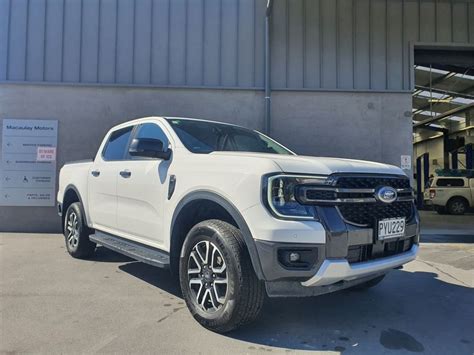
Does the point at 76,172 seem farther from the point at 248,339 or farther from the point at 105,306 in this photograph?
the point at 248,339

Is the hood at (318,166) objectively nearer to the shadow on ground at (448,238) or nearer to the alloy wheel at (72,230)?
the alloy wheel at (72,230)

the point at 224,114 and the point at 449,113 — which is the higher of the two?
the point at 449,113

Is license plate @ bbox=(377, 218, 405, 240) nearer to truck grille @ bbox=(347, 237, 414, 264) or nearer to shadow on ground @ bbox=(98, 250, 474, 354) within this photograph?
truck grille @ bbox=(347, 237, 414, 264)

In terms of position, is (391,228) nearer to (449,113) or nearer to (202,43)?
(202,43)

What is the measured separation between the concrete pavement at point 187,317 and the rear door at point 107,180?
0.70 metres

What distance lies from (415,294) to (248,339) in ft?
7.83

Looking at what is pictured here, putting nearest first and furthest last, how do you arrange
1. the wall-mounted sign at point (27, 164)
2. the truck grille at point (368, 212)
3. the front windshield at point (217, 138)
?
the truck grille at point (368, 212)
the front windshield at point (217, 138)
the wall-mounted sign at point (27, 164)

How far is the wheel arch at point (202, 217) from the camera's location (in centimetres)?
319

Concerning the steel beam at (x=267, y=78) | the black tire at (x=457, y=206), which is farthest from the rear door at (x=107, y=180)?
the black tire at (x=457, y=206)

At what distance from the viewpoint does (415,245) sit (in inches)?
155

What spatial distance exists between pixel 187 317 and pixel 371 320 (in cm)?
169

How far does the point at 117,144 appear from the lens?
5.43m

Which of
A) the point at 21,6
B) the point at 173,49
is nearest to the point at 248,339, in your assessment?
the point at 173,49

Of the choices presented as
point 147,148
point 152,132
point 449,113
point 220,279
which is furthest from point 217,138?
point 449,113
